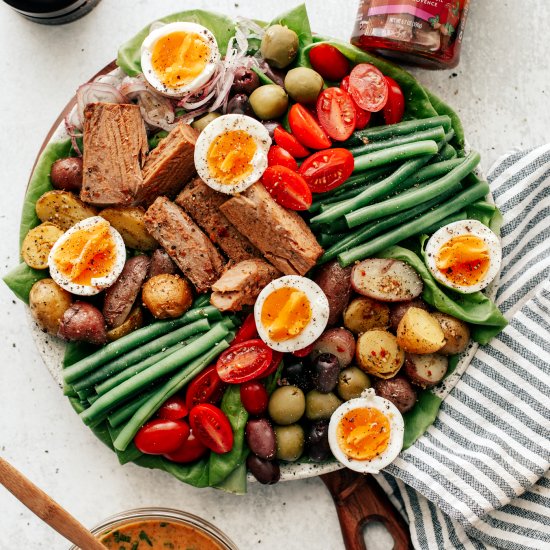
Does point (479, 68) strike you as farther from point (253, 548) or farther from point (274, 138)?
point (253, 548)

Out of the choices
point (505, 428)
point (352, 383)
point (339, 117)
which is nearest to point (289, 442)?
point (352, 383)

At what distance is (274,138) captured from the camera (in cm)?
→ 292

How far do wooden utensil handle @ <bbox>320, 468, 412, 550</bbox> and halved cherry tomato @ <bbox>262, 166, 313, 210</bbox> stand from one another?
4.22 feet

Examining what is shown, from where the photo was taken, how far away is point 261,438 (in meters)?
2.83

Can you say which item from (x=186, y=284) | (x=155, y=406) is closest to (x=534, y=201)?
(x=186, y=284)

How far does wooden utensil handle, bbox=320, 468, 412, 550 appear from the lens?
3.08 metres

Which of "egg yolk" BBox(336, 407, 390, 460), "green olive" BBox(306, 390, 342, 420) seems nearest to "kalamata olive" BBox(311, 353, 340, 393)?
"green olive" BBox(306, 390, 342, 420)

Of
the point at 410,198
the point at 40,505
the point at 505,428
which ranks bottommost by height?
the point at 505,428

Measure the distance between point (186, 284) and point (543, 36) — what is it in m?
2.14

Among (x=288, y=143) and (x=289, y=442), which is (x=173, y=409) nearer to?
(x=289, y=442)

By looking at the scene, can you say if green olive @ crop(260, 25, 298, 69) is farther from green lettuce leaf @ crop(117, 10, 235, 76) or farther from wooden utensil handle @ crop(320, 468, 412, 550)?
wooden utensil handle @ crop(320, 468, 412, 550)

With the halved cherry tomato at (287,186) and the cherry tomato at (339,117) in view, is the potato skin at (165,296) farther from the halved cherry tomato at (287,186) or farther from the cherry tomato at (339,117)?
the cherry tomato at (339,117)

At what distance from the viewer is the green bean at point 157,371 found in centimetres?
282

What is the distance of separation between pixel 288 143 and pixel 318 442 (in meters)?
1.31
